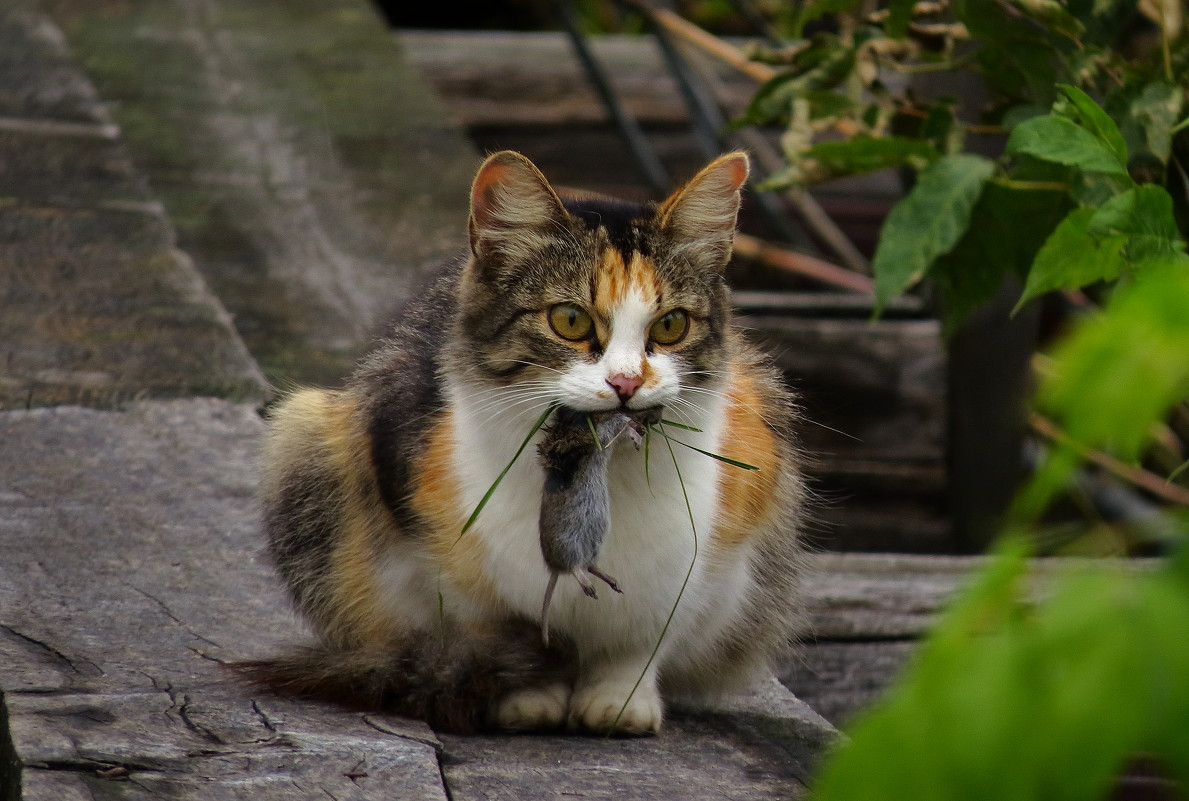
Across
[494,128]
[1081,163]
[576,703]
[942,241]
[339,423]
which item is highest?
[1081,163]

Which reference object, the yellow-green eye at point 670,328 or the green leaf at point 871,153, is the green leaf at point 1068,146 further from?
the green leaf at point 871,153

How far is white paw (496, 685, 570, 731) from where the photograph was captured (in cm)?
217

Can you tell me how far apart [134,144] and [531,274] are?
3143 millimetres

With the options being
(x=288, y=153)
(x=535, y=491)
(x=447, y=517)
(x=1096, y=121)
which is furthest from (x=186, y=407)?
(x=1096, y=121)

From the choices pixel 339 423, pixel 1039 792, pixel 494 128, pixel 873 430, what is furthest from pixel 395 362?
pixel 494 128

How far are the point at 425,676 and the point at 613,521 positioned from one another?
389mm

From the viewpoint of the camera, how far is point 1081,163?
6.54 ft

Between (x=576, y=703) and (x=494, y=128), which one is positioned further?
(x=494, y=128)

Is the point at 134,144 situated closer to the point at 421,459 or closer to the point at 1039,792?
the point at 421,459

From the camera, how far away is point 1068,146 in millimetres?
2021

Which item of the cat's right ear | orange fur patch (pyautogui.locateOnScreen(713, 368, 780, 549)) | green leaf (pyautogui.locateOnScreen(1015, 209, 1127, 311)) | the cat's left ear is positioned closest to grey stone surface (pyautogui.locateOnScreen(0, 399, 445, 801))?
orange fur patch (pyautogui.locateOnScreen(713, 368, 780, 549))

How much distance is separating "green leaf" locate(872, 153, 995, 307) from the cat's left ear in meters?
0.45

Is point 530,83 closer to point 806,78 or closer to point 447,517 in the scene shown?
point 806,78

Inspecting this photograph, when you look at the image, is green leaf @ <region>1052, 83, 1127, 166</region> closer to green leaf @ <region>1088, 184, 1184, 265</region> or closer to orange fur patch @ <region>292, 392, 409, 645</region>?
green leaf @ <region>1088, 184, 1184, 265</region>
